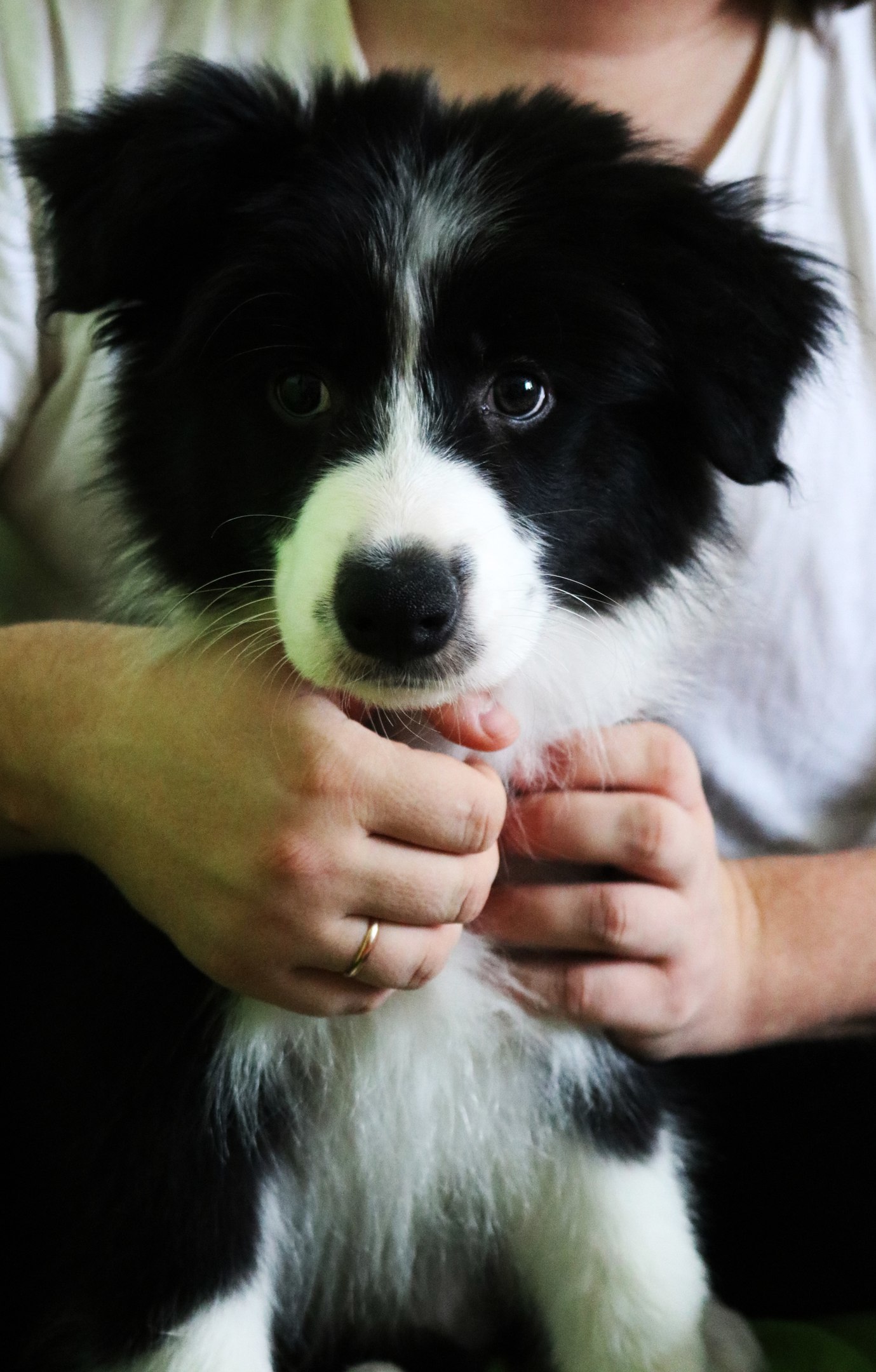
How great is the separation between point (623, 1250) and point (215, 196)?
47.9 inches

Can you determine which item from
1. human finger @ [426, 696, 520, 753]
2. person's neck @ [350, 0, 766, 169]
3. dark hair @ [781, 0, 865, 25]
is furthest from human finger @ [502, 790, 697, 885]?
dark hair @ [781, 0, 865, 25]

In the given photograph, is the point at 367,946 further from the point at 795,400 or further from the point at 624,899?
the point at 795,400

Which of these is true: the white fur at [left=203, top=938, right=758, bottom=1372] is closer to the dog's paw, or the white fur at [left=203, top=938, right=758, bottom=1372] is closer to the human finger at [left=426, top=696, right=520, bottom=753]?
the dog's paw

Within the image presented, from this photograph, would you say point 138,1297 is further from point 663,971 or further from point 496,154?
point 496,154

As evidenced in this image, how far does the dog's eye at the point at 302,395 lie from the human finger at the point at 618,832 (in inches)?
18.9

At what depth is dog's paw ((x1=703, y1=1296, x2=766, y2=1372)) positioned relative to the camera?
1490mm

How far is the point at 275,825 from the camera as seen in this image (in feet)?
3.75

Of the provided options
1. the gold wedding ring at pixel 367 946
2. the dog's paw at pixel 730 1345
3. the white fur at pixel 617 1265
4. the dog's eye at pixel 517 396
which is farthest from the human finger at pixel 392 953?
the dog's paw at pixel 730 1345

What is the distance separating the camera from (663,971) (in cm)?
139

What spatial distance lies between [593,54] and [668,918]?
111 centimetres

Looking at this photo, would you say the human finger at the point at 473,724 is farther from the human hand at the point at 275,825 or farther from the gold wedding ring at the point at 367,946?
the gold wedding ring at the point at 367,946

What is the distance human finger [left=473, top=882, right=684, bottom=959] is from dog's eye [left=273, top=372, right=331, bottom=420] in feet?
1.80

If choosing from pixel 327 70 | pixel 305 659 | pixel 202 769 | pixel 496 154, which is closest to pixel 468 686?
pixel 305 659

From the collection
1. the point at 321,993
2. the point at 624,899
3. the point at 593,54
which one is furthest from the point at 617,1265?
the point at 593,54
